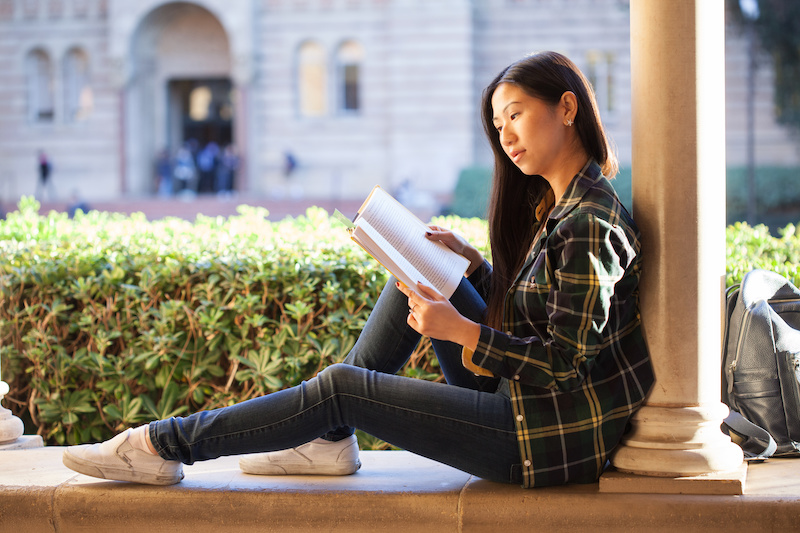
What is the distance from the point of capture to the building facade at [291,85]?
2462 cm

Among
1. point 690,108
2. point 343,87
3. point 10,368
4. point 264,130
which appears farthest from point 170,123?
point 690,108

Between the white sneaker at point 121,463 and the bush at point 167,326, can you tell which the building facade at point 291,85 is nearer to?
the bush at point 167,326

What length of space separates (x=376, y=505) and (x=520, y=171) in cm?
108

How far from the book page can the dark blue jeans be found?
0.99 feet

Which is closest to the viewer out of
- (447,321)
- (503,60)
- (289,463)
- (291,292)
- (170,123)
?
(447,321)

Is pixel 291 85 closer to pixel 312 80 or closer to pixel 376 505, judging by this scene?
pixel 312 80

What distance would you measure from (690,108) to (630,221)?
1.21 feet

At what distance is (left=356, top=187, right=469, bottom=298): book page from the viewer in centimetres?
228

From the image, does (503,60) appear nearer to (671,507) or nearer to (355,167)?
(355,167)

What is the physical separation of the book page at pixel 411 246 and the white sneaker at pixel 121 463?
898mm

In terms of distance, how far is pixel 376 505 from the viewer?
237 cm

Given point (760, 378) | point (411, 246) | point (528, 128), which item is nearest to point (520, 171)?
point (528, 128)

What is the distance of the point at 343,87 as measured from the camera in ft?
85.6

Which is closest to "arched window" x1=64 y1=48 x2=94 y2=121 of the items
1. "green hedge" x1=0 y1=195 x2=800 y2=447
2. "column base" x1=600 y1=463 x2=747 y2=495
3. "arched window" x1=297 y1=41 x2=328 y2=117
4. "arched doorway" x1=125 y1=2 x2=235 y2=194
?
"arched doorway" x1=125 y1=2 x2=235 y2=194
